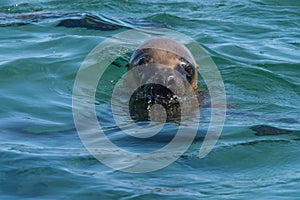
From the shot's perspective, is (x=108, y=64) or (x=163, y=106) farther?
(x=108, y=64)

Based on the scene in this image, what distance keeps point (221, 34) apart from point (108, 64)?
100 inches

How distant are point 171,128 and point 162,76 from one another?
740 millimetres

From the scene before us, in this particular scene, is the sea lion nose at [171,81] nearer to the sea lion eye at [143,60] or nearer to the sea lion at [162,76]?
the sea lion at [162,76]

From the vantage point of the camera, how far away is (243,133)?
262 inches

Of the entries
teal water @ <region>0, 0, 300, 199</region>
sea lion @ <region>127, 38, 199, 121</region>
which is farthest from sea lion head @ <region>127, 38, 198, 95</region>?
teal water @ <region>0, 0, 300, 199</region>

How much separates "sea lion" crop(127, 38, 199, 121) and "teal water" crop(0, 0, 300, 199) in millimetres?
483

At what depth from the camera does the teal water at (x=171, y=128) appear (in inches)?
206

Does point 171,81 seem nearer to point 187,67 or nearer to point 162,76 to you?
point 162,76

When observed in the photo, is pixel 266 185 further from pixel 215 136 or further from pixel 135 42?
pixel 135 42

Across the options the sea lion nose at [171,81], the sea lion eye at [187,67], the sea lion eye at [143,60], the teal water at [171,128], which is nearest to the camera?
the teal water at [171,128]

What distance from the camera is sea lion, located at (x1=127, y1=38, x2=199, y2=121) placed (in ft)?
23.9

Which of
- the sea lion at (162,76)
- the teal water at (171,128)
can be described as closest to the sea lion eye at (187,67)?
the sea lion at (162,76)

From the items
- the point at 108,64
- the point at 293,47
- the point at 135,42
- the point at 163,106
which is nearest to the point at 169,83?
the point at 163,106

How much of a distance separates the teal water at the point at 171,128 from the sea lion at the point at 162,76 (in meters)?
0.48
